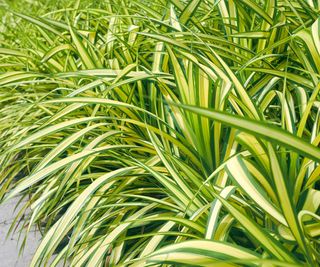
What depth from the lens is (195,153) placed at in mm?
1813

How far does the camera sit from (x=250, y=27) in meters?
2.24

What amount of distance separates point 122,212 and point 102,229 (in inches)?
5.9

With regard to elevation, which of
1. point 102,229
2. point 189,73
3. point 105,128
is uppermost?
point 189,73

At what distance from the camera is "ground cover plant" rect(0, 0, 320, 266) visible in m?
1.23

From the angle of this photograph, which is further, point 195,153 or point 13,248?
point 13,248

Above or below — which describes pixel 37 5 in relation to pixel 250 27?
below

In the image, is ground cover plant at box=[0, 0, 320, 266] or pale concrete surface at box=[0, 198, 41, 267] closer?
ground cover plant at box=[0, 0, 320, 266]

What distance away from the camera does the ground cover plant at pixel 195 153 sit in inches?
48.3

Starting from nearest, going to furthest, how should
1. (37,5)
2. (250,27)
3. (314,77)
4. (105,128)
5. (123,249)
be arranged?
(314,77), (123,249), (105,128), (250,27), (37,5)

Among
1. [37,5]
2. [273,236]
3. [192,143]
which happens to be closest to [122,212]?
[192,143]

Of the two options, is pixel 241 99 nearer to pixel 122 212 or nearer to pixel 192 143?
pixel 192 143

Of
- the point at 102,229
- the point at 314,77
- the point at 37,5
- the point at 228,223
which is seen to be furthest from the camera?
the point at 37,5

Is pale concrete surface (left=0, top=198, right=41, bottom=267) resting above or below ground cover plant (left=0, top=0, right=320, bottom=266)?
below

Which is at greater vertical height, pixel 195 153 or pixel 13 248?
pixel 195 153
